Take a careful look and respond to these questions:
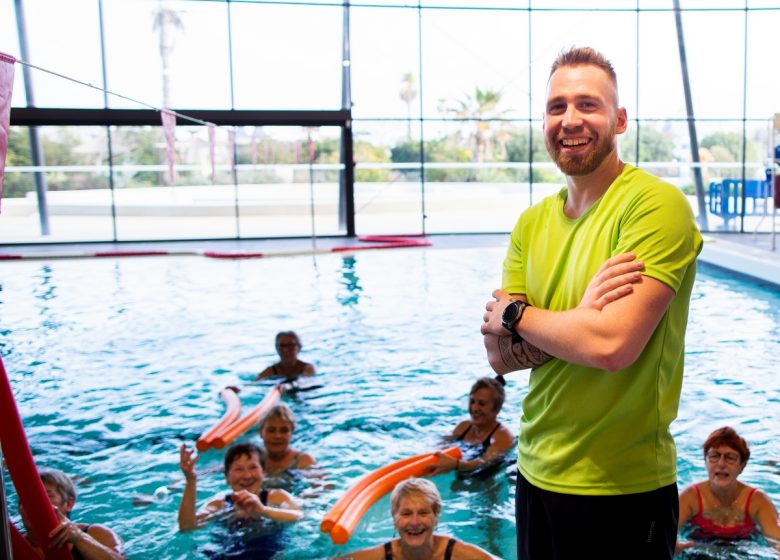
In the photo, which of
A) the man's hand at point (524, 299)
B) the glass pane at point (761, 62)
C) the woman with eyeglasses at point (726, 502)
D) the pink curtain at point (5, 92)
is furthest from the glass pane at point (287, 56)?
the man's hand at point (524, 299)

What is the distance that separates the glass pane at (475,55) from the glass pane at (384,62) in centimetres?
33

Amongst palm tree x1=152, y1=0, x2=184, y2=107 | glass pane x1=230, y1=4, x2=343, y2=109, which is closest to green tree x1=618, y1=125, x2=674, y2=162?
glass pane x1=230, y1=4, x2=343, y2=109

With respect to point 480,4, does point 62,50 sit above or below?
below

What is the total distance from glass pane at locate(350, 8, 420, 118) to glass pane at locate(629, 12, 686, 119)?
4483mm

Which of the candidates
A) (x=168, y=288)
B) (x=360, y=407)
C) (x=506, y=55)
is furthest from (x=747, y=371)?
(x=506, y=55)

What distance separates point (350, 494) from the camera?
4.36 metres

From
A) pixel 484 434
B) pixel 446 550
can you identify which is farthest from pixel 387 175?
pixel 446 550

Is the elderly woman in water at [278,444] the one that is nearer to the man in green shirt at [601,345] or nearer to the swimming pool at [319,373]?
the swimming pool at [319,373]

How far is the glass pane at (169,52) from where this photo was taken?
54.9 feet

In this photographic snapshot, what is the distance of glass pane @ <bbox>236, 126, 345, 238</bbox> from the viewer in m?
18.1

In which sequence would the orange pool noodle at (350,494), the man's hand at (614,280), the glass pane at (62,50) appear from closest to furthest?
the man's hand at (614,280), the orange pool noodle at (350,494), the glass pane at (62,50)

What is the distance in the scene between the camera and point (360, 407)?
653 cm

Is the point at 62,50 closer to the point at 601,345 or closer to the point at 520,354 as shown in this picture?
the point at 520,354

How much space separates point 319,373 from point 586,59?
5.85 metres
